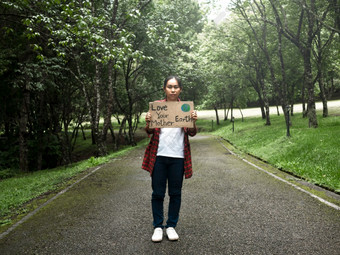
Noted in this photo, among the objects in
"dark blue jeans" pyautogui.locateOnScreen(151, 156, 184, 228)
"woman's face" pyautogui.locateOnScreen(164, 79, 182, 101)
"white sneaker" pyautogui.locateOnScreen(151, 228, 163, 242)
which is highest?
"woman's face" pyautogui.locateOnScreen(164, 79, 182, 101)

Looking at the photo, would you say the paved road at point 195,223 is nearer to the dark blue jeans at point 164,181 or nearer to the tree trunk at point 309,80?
the dark blue jeans at point 164,181

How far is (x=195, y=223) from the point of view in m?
3.95

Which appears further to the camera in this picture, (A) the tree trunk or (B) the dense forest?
(A) the tree trunk

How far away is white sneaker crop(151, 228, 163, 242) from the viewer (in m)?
3.34

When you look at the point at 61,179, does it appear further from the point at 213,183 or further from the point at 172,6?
the point at 172,6

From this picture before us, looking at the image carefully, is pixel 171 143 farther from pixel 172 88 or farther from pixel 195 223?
pixel 195 223

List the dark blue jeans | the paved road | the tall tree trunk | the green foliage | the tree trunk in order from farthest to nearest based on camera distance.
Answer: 1. the tree trunk
2. the tall tree trunk
3. the green foliage
4. the dark blue jeans
5. the paved road

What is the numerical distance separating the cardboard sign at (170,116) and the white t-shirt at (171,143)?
0.12 metres

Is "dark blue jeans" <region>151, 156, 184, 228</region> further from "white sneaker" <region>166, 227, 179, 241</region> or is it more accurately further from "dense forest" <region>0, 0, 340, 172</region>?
"dense forest" <region>0, 0, 340, 172</region>

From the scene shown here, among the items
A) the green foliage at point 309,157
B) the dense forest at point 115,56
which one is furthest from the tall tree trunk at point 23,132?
the green foliage at point 309,157

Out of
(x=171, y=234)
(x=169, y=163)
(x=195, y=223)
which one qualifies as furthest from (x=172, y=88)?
(x=195, y=223)

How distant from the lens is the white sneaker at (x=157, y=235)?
3.34 metres

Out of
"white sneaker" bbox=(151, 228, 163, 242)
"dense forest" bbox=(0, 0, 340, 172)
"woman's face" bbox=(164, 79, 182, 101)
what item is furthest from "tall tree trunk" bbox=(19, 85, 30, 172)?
"white sneaker" bbox=(151, 228, 163, 242)

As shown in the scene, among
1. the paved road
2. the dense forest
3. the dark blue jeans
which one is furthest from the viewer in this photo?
the dense forest
